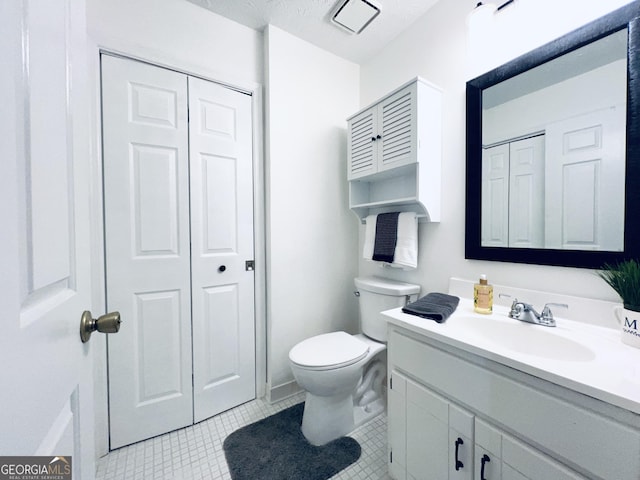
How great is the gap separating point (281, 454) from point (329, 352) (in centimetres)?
53

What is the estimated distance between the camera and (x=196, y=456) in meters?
1.29

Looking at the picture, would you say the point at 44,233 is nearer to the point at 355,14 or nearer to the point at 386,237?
the point at 386,237

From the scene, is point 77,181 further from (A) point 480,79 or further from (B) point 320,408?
(A) point 480,79

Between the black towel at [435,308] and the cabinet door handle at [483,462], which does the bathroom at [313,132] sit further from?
the cabinet door handle at [483,462]

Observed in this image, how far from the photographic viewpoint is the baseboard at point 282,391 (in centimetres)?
169

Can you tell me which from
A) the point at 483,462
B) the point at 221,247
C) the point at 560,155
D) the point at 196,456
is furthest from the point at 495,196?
the point at 196,456

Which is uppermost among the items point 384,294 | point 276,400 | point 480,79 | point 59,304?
point 480,79

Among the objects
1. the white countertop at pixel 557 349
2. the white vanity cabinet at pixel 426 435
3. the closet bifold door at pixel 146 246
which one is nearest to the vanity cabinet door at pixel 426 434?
the white vanity cabinet at pixel 426 435

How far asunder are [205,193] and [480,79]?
5.17 ft

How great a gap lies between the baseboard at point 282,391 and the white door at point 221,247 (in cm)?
13

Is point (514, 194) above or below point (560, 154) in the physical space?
below

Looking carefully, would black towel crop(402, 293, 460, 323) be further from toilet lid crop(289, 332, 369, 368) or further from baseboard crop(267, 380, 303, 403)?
baseboard crop(267, 380, 303, 403)

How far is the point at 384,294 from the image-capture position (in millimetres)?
1569

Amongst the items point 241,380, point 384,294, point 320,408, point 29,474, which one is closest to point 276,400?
point 241,380
